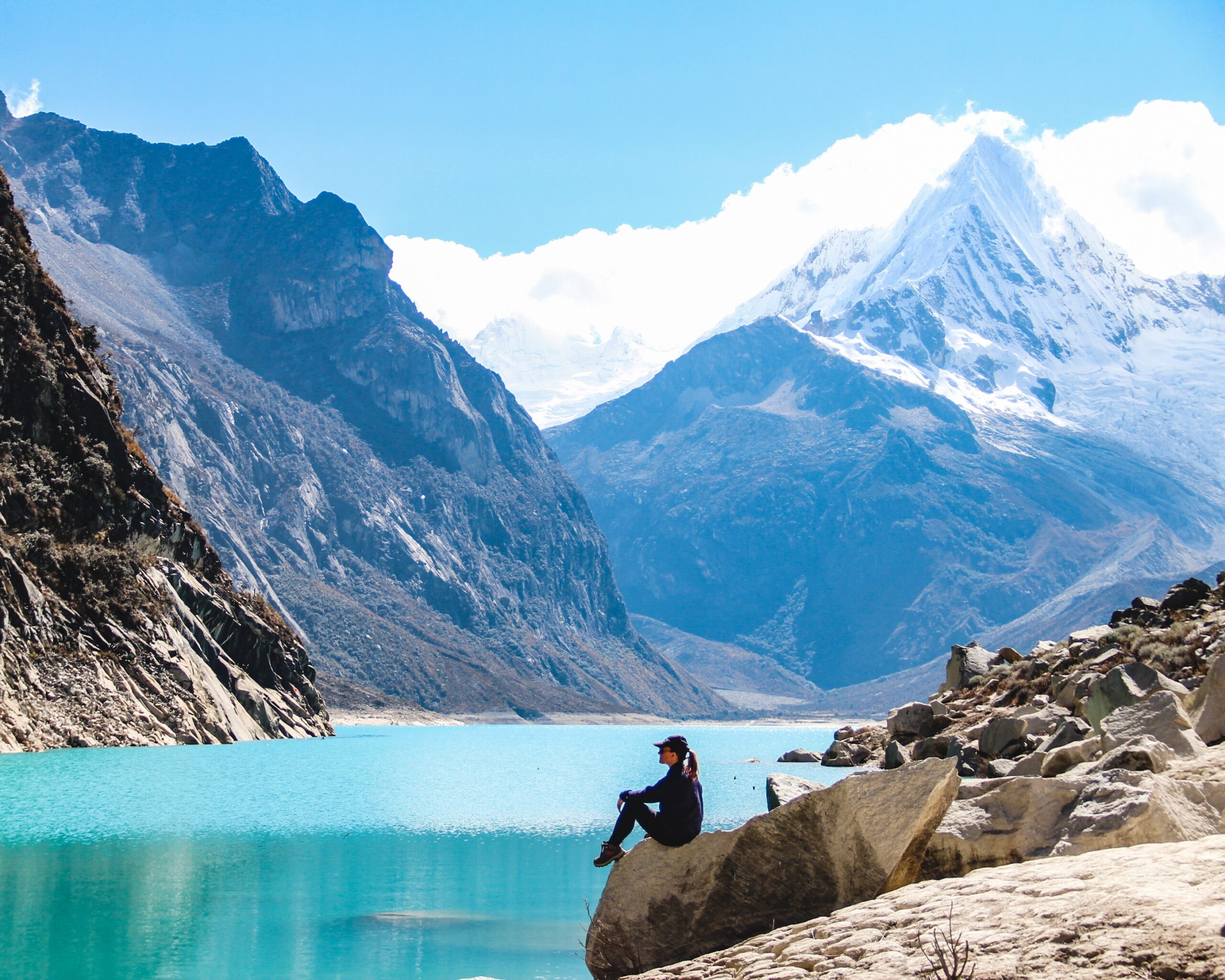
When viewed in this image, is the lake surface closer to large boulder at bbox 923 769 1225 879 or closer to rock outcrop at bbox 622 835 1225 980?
large boulder at bbox 923 769 1225 879

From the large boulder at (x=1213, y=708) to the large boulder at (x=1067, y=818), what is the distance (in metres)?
5.09

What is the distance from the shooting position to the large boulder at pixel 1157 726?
18.1 m

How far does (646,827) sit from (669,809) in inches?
15.9

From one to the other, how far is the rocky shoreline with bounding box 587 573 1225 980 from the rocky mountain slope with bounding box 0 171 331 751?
50.6 metres

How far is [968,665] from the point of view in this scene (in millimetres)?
63031

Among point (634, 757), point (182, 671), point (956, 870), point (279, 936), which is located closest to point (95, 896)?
point (279, 936)

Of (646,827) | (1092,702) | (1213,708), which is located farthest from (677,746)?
(1092,702)

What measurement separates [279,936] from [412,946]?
273 cm

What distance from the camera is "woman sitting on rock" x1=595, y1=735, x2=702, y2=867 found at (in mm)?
15219

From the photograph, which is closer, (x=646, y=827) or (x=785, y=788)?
(x=646, y=827)

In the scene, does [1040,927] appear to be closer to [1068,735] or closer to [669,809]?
[669,809]

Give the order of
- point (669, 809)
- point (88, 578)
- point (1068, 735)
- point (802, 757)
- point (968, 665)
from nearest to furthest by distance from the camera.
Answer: point (669, 809), point (1068, 735), point (968, 665), point (88, 578), point (802, 757)

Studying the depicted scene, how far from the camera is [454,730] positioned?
191 metres

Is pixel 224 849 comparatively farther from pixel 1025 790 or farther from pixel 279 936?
pixel 1025 790
